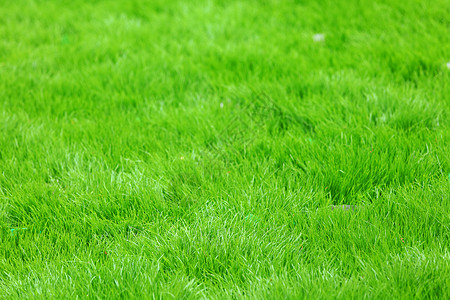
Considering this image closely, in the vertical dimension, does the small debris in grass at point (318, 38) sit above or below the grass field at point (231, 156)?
above

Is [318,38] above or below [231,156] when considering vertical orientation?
above

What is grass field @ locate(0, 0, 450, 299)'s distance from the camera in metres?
1.85

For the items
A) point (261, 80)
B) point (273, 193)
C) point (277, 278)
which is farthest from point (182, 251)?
point (261, 80)

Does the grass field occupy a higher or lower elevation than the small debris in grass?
lower

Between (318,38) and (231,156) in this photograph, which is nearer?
(231,156)

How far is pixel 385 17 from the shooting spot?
13.4 ft

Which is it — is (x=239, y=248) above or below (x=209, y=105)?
below

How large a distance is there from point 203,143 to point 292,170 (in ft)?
2.16

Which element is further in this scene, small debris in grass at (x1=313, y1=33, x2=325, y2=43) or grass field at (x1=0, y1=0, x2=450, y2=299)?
small debris in grass at (x1=313, y1=33, x2=325, y2=43)

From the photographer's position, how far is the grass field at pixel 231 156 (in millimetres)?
1849

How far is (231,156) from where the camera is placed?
261cm

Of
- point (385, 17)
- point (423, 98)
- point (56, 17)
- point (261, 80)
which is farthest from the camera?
point (56, 17)

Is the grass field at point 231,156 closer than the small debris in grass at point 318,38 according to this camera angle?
Yes

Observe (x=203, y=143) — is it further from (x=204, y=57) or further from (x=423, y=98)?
(x=423, y=98)
